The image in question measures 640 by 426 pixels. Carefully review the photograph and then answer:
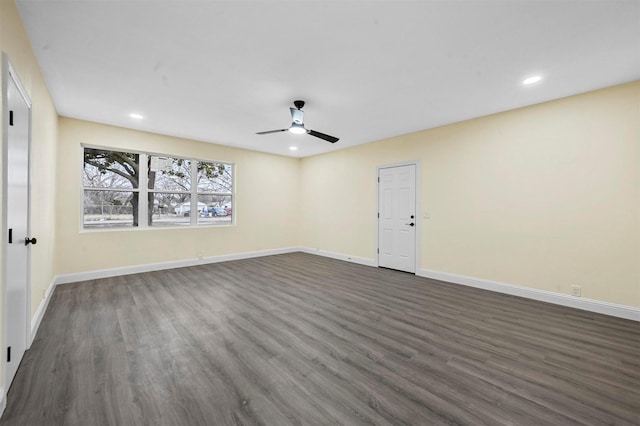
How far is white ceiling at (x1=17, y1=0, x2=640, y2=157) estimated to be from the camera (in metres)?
2.03

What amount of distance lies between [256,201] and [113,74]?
408cm

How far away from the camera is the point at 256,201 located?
679cm

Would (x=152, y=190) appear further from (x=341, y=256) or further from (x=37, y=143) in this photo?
(x=341, y=256)

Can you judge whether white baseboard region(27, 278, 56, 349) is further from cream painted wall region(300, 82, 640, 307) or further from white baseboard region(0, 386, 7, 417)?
cream painted wall region(300, 82, 640, 307)

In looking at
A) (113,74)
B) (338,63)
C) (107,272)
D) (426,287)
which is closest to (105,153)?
(107,272)

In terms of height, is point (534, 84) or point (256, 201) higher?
point (534, 84)

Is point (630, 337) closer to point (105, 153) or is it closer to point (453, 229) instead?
point (453, 229)

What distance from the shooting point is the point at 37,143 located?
9.12ft

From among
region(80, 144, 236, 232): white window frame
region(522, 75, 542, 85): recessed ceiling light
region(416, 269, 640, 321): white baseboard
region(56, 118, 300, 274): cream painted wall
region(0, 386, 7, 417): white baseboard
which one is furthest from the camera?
region(80, 144, 236, 232): white window frame

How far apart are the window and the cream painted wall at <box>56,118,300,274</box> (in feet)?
0.63

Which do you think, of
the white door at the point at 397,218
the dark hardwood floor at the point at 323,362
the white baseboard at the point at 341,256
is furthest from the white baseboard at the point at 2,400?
the white baseboard at the point at 341,256

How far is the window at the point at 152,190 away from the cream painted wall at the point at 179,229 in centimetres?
19

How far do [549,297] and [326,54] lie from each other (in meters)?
4.23

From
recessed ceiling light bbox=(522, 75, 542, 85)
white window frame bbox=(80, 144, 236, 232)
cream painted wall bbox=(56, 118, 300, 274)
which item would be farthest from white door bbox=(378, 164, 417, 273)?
white window frame bbox=(80, 144, 236, 232)
